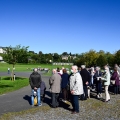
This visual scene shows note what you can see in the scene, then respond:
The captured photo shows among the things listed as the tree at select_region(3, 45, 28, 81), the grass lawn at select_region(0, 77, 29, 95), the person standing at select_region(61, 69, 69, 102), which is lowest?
the grass lawn at select_region(0, 77, 29, 95)

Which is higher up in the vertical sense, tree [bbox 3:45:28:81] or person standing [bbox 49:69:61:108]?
tree [bbox 3:45:28:81]

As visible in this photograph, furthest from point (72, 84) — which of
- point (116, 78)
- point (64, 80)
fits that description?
point (116, 78)

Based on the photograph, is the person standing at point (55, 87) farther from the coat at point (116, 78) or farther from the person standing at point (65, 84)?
the coat at point (116, 78)

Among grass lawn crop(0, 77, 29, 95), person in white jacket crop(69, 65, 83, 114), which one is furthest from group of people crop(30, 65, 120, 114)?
grass lawn crop(0, 77, 29, 95)

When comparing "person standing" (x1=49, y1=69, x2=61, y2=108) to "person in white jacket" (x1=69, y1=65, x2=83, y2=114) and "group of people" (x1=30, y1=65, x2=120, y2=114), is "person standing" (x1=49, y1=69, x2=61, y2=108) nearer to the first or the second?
"group of people" (x1=30, y1=65, x2=120, y2=114)

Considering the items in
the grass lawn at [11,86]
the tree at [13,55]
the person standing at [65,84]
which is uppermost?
the tree at [13,55]

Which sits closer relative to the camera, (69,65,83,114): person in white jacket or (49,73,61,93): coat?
(69,65,83,114): person in white jacket

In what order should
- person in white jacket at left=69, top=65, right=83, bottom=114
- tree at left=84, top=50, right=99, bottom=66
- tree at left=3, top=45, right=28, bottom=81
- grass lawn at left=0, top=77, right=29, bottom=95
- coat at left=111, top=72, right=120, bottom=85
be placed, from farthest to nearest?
tree at left=84, top=50, right=99, bottom=66
tree at left=3, top=45, right=28, bottom=81
grass lawn at left=0, top=77, right=29, bottom=95
coat at left=111, top=72, right=120, bottom=85
person in white jacket at left=69, top=65, right=83, bottom=114

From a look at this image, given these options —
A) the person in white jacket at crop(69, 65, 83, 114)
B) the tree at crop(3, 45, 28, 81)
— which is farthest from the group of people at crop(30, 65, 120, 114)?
the tree at crop(3, 45, 28, 81)

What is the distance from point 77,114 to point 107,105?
7.59 feet

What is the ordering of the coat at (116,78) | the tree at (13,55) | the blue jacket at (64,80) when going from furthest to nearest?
the tree at (13,55), the coat at (116,78), the blue jacket at (64,80)

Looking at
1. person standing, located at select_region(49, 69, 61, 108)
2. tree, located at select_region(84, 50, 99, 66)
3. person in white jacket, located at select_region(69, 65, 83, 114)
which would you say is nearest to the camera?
person in white jacket, located at select_region(69, 65, 83, 114)

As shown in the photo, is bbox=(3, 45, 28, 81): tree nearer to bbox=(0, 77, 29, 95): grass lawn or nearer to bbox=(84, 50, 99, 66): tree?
bbox=(0, 77, 29, 95): grass lawn

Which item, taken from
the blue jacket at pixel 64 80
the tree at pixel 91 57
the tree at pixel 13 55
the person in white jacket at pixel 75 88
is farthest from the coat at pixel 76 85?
the tree at pixel 91 57
